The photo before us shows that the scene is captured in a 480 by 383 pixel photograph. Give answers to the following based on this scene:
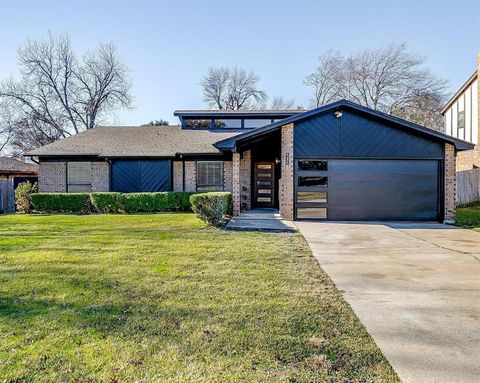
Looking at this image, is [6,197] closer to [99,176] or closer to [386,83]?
[99,176]

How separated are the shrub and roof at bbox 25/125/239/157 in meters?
2.02

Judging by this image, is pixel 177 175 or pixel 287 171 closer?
pixel 287 171

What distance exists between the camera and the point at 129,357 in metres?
2.75

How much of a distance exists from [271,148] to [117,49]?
24438 mm

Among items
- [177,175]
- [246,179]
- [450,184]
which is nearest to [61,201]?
[177,175]

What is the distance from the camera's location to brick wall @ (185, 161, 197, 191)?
51.2 ft

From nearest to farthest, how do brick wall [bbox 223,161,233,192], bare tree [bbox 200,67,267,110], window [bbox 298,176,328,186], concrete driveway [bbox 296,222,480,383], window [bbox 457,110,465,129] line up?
1. concrete driveway [bbox 296,222,480,383]
2. window [bbox 298,176,328,186]
3. brick wall [bbox 223,161,233,192]
4. window [bbox 457,110,465,129]
5. bare tree [bbox 200,67,267,110]

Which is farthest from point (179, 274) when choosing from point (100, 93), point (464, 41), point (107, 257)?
point (100, 93)

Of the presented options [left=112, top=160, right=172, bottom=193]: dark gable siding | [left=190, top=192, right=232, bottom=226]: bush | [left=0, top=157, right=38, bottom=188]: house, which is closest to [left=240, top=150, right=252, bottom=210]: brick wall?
[left=112, top=160, right=172, bottom=193]: dark gable siding

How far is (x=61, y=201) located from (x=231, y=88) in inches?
1104

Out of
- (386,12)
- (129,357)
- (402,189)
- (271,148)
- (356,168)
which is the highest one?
(386,12)

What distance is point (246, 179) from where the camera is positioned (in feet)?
51.0

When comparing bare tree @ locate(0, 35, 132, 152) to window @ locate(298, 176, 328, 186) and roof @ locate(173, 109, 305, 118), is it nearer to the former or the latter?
roof @ locate(173, 109, 305, 118)

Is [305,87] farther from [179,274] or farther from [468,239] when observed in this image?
[179,274]
